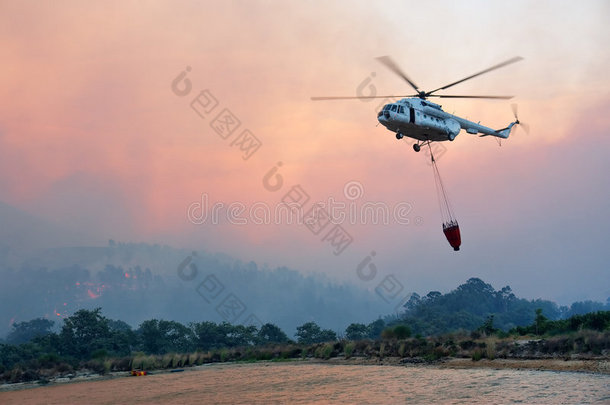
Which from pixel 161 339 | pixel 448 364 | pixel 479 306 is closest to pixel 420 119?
pixel 448 364

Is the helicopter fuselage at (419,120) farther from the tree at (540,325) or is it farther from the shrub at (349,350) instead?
the shrub at (349,350)

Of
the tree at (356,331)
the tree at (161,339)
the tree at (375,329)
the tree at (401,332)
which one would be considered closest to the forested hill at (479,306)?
the tree at (375,329)

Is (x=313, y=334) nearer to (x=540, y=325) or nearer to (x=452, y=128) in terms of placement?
(x=540, y=325)

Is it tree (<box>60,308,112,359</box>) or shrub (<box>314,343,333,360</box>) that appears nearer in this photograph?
shrub (<box>314,343,333,360</box>)

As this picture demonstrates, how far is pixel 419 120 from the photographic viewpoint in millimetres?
33812

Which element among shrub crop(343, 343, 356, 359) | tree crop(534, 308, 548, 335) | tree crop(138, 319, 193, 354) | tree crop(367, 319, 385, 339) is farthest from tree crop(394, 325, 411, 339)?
tree crop(138, 319, 193, 354)

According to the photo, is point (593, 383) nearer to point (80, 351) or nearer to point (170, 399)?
point (170, 399)

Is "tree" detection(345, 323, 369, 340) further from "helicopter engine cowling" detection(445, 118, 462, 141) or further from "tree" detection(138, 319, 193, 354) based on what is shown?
"helicopter engine cowling" detection(445, 118, 462, 141)

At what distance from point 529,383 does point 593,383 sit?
2563mm

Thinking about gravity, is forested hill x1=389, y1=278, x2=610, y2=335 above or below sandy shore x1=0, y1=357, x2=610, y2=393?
above

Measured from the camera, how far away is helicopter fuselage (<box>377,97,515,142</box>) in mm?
33125

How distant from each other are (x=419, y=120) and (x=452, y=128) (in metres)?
3.87

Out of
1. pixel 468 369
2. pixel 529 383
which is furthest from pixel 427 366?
pixel 529 383

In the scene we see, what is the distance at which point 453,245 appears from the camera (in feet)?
108
